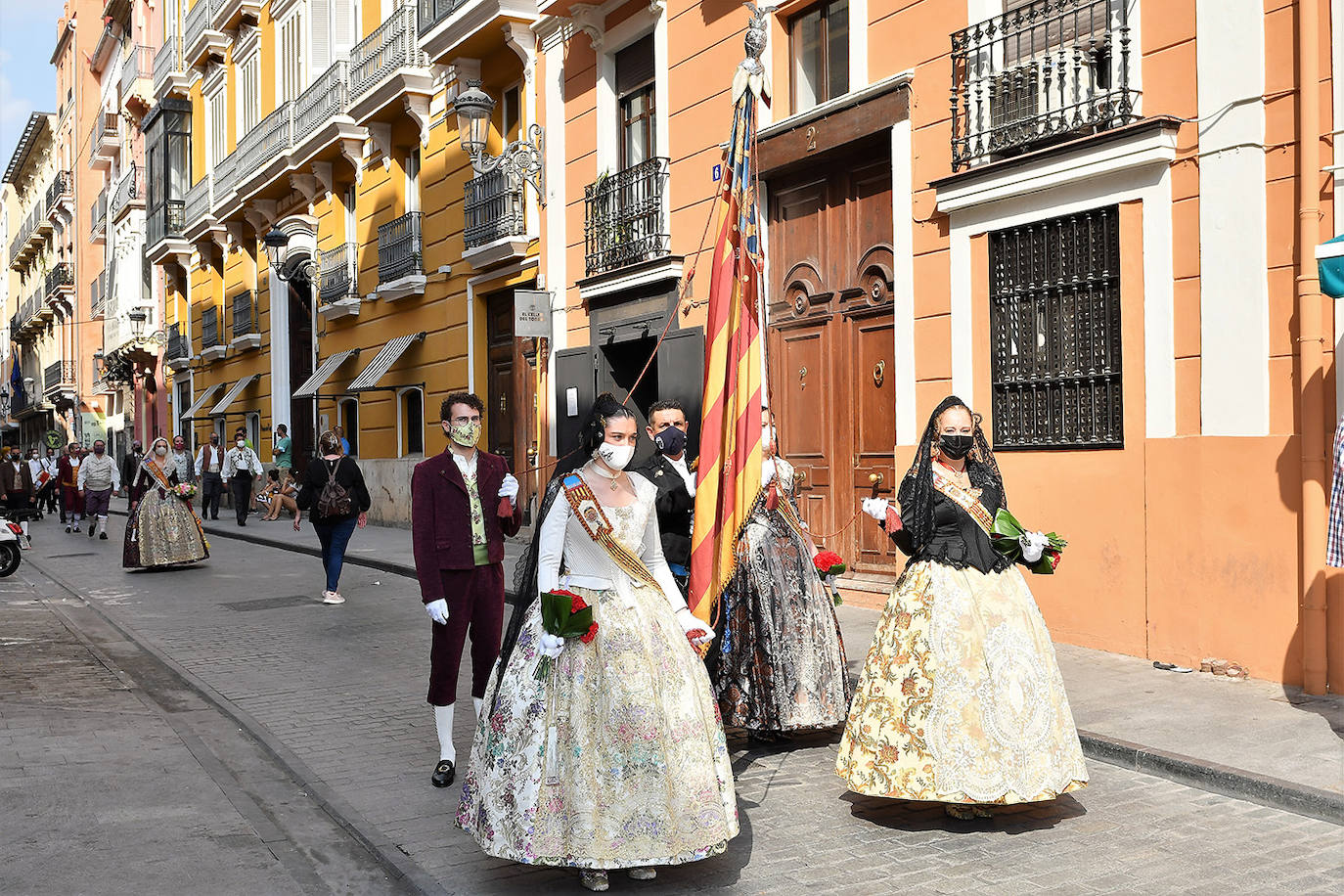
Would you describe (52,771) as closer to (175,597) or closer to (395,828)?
(395,828)

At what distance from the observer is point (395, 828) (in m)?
5.28

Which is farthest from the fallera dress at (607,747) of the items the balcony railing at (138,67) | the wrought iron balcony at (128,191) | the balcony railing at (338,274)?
the wrought iron balcony at (128,191)

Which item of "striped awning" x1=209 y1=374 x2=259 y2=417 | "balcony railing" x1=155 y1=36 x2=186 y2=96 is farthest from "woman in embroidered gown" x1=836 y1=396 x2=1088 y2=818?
"balcony railing" x1=155 y1=36 x2=186 y2=96

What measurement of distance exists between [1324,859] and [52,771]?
228 inches

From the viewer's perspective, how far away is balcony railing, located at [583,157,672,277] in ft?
47.1

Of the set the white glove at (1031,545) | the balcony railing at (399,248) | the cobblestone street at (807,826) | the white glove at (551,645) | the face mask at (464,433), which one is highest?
the balcony railing at (399,248)

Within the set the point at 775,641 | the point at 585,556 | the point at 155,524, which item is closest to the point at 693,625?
the point at 585,556

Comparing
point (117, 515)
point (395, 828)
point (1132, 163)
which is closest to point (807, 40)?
point (1132, 163)

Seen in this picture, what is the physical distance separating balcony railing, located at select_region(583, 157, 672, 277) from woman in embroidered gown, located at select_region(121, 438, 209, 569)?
240 inches

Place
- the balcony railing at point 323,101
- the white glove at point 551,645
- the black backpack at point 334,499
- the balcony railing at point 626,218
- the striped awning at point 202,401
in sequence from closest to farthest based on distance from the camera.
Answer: the white glove at point 551,645 → the black backpack at point 334,499 → the balcony railing at point 626,218 → the balcony railing at point 323,101 → the striped awning at point 202,401

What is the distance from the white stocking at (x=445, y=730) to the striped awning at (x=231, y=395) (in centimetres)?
2548

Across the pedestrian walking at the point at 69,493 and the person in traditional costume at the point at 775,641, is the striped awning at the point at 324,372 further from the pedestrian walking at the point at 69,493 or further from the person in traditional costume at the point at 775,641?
the person in traditional costume at the point at 775,641

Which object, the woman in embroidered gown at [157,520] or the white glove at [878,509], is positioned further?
the woman in embroidered gown at [157,520]

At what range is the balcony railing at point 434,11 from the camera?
58.6 feet
